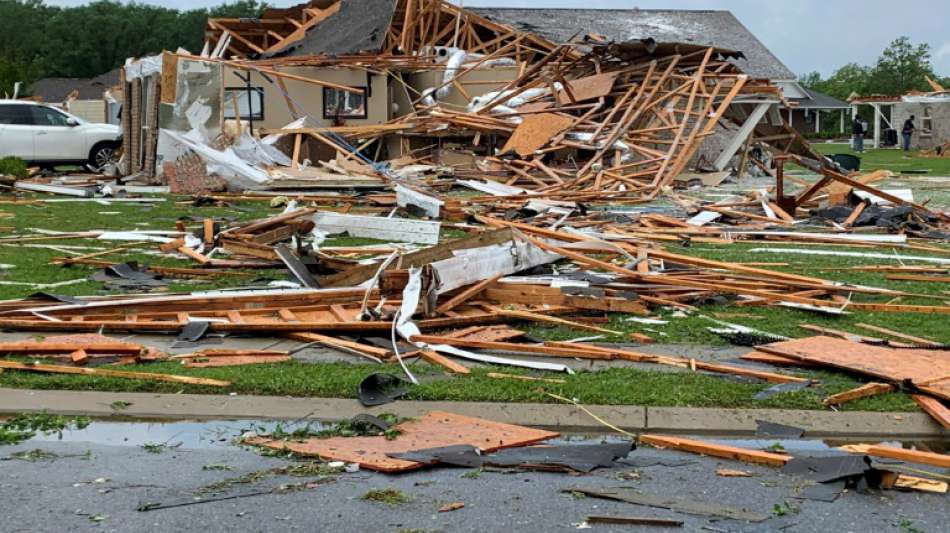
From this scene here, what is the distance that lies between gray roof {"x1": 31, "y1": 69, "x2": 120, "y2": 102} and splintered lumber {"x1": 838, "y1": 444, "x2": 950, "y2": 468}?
77.3 metres

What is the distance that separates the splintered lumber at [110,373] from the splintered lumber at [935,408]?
415 cm

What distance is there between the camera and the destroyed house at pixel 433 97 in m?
24.5

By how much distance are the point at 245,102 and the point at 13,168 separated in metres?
7.29

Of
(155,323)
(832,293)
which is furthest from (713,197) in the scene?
(155,323)

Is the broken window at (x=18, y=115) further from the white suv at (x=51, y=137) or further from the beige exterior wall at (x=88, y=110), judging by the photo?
the beige exterior wall at (x=88, y=110)

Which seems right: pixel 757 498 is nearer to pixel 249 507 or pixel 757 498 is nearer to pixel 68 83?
pixel 249 507

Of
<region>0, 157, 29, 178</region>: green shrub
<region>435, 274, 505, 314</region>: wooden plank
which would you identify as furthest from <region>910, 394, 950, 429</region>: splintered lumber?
<region>0, 157, 29, 178</region>: green shrub

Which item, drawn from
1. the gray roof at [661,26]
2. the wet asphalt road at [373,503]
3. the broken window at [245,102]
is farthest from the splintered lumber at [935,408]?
the gray roof at [661,26]

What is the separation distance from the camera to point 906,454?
5711 millimetres

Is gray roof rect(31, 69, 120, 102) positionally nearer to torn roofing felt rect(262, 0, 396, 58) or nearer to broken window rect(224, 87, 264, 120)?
torn roofing felt rect(262, 0, 396, 58)

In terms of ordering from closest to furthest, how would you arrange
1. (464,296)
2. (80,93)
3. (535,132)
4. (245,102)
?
(464,296) < (535,132) < (245,102) < (80,93)

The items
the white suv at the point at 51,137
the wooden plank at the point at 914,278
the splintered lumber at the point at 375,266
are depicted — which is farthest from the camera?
the white suv at the point at 51,137

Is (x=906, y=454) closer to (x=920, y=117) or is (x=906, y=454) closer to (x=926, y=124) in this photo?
(x=926, y=124)

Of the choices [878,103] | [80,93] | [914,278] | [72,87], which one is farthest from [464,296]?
[72,87]
